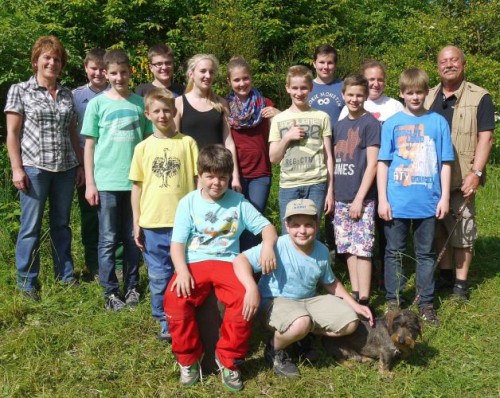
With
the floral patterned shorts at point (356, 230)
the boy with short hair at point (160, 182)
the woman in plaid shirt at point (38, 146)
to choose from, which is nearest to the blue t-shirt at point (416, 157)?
the floral patterned shorts at point (356, 230)

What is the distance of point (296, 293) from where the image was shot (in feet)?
11.9

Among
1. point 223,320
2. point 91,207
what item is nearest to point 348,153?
point 223,320

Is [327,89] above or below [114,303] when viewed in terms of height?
above

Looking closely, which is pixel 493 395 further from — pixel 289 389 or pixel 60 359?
pixel 60 359

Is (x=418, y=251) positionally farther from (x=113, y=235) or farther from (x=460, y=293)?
(x=113, y=235)

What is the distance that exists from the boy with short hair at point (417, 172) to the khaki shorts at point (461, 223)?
0.47m

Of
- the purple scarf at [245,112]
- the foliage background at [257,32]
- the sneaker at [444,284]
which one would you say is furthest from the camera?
the foliage background at [257,32]

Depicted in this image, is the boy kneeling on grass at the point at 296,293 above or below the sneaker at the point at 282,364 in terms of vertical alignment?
above

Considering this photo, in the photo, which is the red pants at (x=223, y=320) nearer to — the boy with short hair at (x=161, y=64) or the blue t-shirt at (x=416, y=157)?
the blue t-shirt at (x=416, y=157)

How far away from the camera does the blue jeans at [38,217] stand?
4.20 meters

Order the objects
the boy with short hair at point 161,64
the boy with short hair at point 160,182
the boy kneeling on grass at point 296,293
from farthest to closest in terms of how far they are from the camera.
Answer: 1. the boy with short hair at point 161,64
2. the boy with short hair at point 160,182
3. the boy kneeling on grass at point 296,293

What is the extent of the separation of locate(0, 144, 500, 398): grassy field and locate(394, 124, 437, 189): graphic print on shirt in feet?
3.65

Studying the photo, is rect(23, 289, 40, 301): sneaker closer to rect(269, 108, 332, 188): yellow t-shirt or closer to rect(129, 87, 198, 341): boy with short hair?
rect(129, 87, 198, 341): boy with short hair

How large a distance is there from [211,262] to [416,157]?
5.69 feet
